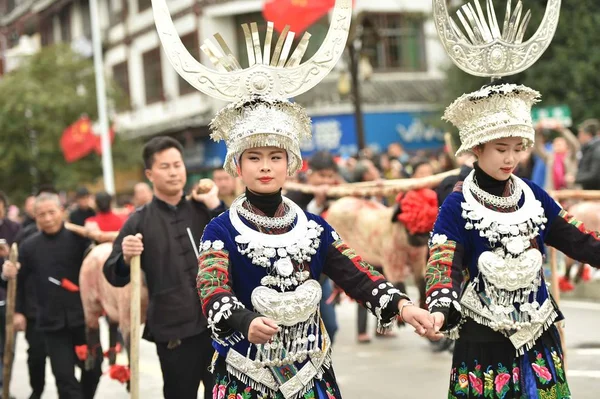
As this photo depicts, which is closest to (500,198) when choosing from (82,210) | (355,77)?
(82,210)

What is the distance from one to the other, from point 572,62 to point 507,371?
59.6ft

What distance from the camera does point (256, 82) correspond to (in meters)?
4.62

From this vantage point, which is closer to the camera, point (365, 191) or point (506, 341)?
point (506, 341)

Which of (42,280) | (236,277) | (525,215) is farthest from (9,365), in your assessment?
(525,215)

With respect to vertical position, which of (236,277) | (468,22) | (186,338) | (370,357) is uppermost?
(468,22)

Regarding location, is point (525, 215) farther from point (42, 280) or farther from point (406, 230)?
point (406, 230)

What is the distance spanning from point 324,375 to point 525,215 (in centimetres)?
120

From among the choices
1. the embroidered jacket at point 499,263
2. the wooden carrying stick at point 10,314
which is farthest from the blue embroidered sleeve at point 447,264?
the wooden carrying stick at point 10,314

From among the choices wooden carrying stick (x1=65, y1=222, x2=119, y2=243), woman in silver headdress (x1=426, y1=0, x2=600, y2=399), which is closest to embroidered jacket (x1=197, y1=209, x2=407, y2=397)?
woman in silver headdress (x1=426, y1=0, x2=600, y2=399)

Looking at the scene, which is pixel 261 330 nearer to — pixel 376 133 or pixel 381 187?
pixel 381 187

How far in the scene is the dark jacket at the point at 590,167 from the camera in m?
11.5

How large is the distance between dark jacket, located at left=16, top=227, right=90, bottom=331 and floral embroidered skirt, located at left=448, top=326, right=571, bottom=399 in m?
4.12

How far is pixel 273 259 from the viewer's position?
444cm

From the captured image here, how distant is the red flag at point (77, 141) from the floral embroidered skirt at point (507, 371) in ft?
74.9
